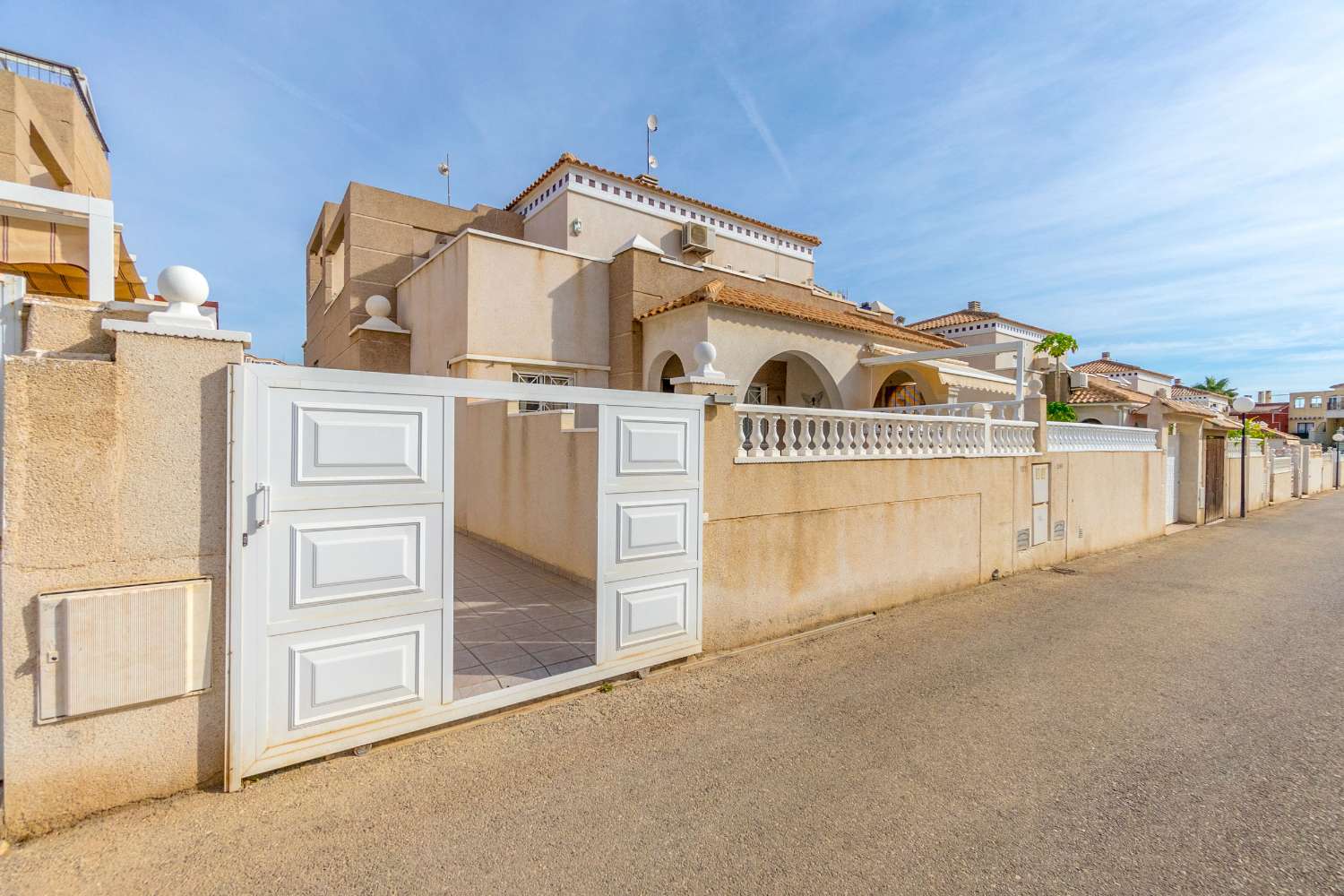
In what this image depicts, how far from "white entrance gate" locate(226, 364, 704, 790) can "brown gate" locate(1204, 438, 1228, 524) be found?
23.2 m

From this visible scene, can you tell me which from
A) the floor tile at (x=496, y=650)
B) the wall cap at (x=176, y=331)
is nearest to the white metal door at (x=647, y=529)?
the floor tile at (x=496, y=650)

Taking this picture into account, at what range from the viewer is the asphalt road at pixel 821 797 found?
3068 millimetres

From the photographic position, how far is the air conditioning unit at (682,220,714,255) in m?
17.1

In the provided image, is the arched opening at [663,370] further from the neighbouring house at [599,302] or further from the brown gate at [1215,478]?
the brown gate at [1215,478]

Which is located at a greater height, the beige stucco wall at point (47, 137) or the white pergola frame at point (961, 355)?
the beige stucco wall at point (47, 137)

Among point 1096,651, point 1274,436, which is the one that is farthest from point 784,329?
point 1274,436

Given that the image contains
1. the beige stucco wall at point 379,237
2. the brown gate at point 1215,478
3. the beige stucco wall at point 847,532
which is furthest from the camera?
the brown gate at point 1215,478

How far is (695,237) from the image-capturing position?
56.1 ft

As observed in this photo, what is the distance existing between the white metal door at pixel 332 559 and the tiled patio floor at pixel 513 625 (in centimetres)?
92

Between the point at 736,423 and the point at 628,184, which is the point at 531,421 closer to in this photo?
the point at 736,423

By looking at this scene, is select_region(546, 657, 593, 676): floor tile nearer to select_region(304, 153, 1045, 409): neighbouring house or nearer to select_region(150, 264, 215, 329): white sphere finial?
select_region(150, 264, 215, 329): white sphere finial

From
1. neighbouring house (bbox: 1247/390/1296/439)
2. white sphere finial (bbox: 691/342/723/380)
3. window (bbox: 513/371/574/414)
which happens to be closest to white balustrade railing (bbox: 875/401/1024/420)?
white sphere finial (bbox: 691/342/723/380)

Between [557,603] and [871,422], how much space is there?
513 centimetres

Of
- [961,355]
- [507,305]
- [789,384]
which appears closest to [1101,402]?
[961,355]
